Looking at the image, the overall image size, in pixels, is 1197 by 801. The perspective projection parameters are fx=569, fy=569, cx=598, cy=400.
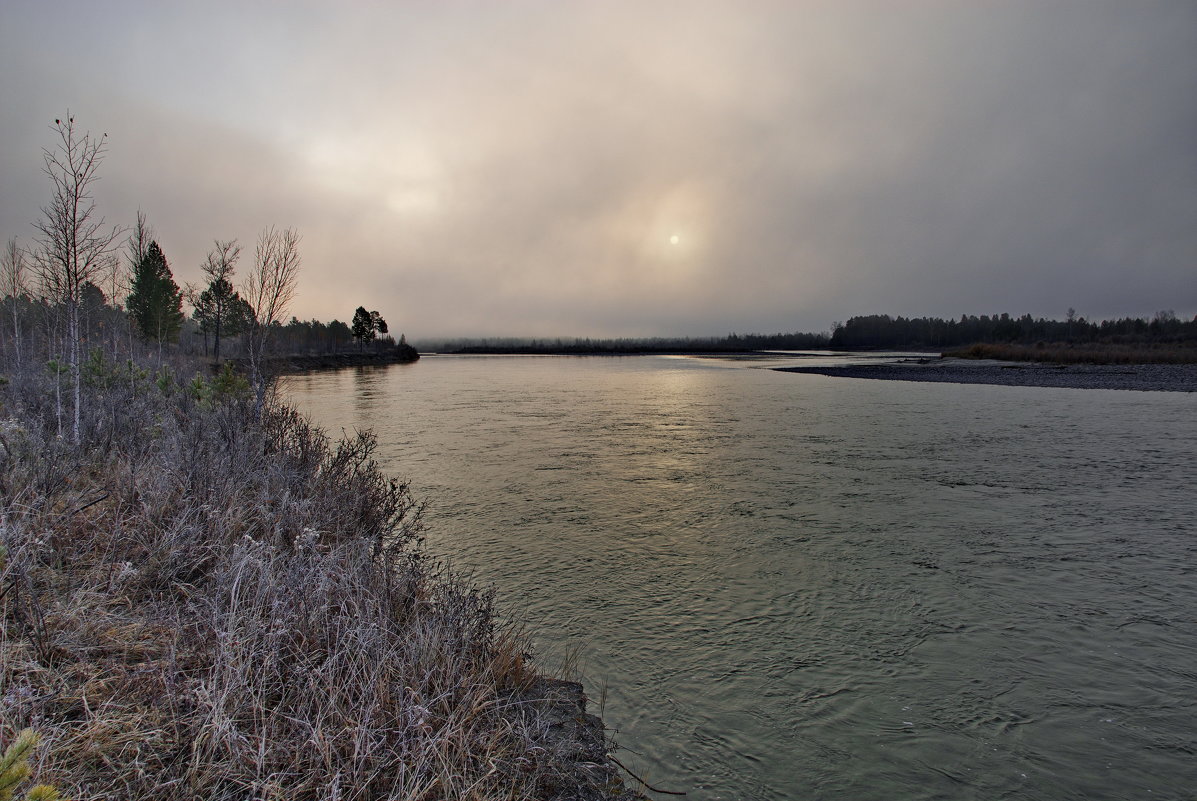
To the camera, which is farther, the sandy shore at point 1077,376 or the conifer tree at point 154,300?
the conifer tree at point 154,300

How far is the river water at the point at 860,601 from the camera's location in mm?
4297

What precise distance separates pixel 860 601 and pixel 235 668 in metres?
6.38

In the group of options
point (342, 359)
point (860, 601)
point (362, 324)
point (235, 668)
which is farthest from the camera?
point (362, 324)

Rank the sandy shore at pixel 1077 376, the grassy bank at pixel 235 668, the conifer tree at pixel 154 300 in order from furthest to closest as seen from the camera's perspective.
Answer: the conifer tree at pixel 154 300
the sandy shore at pixel 1077 376
the grassy bank at pixel 235 668

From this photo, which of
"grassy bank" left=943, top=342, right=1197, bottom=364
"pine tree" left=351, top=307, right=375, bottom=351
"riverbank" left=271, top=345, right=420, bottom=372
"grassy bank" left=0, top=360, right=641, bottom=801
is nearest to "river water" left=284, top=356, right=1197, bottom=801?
"grassy bank" left=0, top=360, right=641, bottom=801

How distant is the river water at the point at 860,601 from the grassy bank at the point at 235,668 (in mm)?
1229

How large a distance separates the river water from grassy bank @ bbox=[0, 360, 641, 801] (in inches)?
48.4

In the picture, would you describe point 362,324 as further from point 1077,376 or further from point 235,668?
point 235,668

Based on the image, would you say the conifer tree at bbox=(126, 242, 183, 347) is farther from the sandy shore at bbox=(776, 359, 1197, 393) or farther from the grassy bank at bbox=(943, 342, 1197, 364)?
the grassy bank at bbox=(943, 342, 1197, 364)

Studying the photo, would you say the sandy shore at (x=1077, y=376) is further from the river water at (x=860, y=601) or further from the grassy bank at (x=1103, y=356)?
the river water at (x=860, y=601)

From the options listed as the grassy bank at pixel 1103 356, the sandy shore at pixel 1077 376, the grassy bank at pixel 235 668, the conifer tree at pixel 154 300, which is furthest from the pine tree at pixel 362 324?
the grassy bank at pixel 235 668

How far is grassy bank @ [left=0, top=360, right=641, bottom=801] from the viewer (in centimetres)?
299

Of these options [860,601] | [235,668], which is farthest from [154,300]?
[860,601]

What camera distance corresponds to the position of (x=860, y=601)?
270 inches
